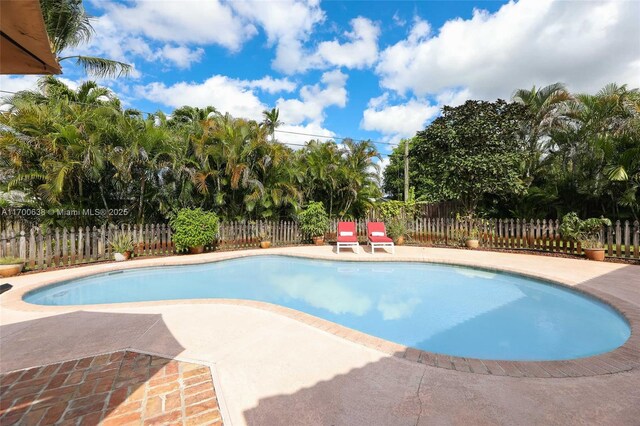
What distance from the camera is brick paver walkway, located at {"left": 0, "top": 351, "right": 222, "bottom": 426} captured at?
212 cm

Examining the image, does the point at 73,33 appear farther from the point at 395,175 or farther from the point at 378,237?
the point at 395,175

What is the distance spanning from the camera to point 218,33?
1180 centimetres

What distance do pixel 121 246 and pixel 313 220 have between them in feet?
22.1

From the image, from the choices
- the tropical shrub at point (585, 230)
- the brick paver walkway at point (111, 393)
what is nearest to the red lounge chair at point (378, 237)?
the tropical shrub at point (585, 230)

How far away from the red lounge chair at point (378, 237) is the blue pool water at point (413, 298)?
4.38 ft

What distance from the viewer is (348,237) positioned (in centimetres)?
1089

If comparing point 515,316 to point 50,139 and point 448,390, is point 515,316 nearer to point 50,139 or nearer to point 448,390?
point 448,390

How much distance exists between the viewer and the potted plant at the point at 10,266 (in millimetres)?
7023

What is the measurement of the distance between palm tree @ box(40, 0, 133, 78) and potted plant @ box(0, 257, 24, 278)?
7469 mm

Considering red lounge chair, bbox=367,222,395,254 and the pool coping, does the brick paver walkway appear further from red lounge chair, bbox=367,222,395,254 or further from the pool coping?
red lounge chair, bbox=367,222,395,254

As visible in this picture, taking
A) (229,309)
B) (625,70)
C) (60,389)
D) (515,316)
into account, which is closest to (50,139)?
(229,309)

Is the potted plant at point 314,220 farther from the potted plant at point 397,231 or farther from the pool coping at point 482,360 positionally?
the pool coping at point 482,360

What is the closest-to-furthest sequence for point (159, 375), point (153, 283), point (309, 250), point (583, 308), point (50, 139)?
1. point (159, 375)
2. point (583, 308)
3. point (153, 283)
4. point (50, 139)
5. point (309, 250)

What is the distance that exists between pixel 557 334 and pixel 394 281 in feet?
11.7
